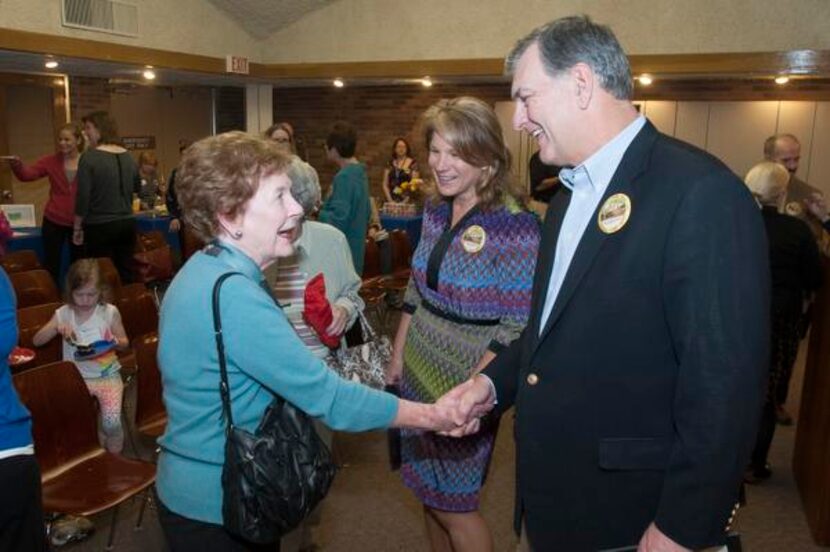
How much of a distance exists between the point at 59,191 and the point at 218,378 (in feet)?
18.9

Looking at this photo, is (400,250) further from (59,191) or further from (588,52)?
(588,52)

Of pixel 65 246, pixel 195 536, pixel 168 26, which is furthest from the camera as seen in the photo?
pixel 168 26

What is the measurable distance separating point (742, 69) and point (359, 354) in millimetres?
6417

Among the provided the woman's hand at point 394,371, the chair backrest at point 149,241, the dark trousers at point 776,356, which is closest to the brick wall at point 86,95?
the chair backrest at point 149,241

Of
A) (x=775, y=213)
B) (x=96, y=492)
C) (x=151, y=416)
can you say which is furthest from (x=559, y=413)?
Result: (x=775, y=213)

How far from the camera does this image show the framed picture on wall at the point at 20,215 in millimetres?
7184

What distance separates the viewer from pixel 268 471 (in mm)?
1628

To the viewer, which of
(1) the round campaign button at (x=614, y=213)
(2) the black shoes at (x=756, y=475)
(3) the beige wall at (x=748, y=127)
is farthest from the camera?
(3) the beige wall at (x=748, y=127)

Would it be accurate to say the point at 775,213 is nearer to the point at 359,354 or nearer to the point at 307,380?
the point at 359,354

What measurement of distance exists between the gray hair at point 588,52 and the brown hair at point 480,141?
0.89 m

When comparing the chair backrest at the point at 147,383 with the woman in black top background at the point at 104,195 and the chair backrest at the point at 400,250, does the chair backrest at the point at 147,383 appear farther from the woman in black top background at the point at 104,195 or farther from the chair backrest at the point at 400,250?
the chair backrest at the point at 400,250

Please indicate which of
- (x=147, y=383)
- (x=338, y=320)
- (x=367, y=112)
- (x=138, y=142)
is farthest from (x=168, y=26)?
(x=338, y=320)

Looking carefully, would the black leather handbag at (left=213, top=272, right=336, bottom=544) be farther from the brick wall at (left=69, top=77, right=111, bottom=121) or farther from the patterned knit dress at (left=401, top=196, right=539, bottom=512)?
the brick wall at (left=69, top=77, right=111, bottom=121)

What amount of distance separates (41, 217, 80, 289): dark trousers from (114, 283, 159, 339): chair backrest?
2365mm
